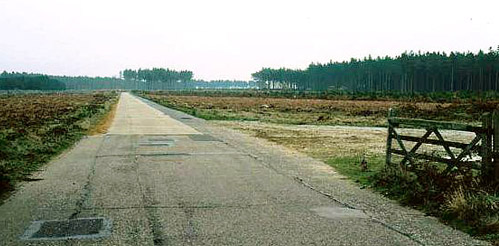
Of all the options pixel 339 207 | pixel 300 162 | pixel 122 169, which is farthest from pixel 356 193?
pixel 122 169

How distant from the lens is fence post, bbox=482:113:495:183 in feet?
30.6

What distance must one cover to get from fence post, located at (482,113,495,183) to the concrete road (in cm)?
173

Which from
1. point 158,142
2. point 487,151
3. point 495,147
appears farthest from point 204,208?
point 158,142

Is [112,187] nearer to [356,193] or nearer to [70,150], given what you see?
[356,193]

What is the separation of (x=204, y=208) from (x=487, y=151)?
5323mm

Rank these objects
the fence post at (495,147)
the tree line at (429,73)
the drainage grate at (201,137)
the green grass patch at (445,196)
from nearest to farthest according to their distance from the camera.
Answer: the green grass patch at (445,196)
the fence post at (495,147)
the drainage grate at (201,137)
the tree line at (429,73)

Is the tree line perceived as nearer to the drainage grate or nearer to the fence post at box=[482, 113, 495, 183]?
the drainage grate

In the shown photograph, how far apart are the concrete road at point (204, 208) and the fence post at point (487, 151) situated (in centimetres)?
173

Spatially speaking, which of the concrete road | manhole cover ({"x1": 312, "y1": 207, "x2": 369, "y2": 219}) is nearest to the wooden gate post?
the concrete road

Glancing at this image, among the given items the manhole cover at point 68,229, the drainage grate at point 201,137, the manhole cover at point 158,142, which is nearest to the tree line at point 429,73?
the drainage grate at point 201,137

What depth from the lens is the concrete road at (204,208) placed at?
22.9 ft

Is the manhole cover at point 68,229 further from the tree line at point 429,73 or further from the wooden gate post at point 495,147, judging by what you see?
the tree line at point 429,73

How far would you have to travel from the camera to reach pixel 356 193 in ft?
34.5

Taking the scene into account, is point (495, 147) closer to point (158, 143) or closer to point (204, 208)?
point (204, 208)
